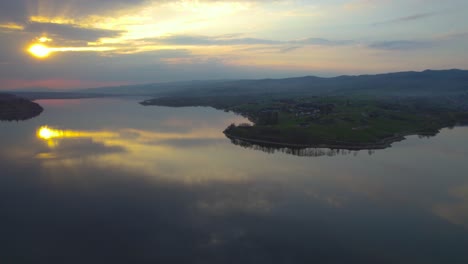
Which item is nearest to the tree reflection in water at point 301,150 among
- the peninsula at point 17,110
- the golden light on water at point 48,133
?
the golden light on water at point 48,133

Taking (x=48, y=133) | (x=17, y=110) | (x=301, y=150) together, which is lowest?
(x=301, y=150)

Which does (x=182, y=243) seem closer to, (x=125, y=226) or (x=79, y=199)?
(x=125, y=226)

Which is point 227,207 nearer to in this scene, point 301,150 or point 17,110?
point 301,150

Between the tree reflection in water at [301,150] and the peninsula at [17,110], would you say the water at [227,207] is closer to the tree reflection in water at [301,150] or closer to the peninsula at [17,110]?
the tree reflection in water at [301,150]

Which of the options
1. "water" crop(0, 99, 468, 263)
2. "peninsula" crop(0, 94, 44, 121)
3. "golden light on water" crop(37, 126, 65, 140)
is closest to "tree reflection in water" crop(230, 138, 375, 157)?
"water" crop(0, 99, 468, 263)

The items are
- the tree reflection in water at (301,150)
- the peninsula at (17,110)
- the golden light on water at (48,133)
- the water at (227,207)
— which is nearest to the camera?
the water at (227,207)

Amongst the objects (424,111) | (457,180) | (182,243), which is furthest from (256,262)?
(424,111)

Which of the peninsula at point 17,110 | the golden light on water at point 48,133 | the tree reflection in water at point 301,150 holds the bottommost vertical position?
the tree reflection in water at point 301,150

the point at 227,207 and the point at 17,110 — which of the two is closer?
the point at 227,207

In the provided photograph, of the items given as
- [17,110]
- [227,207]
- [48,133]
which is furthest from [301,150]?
[17,110]

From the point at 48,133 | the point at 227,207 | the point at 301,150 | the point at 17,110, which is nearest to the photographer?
the point at 227,207

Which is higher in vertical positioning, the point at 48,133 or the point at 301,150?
the point at 48,133
